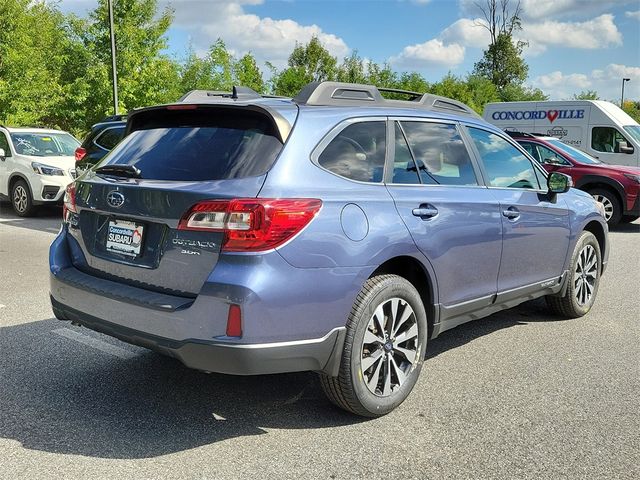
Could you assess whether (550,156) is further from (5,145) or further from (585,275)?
(5,145)

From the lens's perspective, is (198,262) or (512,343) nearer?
(198,262)

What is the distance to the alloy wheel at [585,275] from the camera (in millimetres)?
5680

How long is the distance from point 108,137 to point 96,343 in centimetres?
737

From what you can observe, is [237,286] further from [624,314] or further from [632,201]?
[632,201]

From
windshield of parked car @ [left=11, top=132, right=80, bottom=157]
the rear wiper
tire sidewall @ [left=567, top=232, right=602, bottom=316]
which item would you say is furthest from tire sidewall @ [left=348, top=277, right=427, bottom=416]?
windshield of parked car @ [left=11, top=132, right=80, bottom=157]

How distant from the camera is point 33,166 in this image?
39.3ft

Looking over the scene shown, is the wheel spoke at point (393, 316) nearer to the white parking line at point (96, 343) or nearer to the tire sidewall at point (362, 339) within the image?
the tire sidewall at point (362, 339)

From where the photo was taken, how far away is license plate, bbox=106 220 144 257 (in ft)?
10.9

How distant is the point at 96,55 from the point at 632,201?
62.2ft

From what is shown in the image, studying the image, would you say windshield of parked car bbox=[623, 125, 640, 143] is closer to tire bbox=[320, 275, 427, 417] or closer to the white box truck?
the white box truck

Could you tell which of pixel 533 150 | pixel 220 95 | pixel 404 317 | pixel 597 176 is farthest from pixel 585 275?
pixel 533 150

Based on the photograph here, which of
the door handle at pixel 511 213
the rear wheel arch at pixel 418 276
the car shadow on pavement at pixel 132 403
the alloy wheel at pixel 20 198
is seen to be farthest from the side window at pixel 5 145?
the rear wheel arch at pixel 418 276

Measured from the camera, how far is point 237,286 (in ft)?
9.60

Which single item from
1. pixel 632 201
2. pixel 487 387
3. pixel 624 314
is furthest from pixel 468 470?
pixel 632 201
